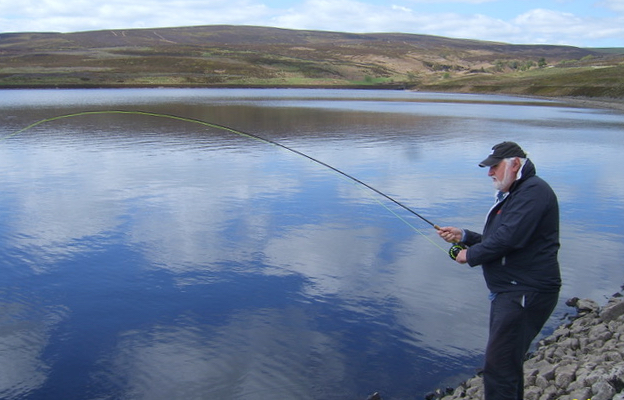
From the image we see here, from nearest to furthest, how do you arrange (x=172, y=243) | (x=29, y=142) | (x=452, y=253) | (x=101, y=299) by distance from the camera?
(x=452, y=253)
(x=101, y=299)
(x=172, y=243)
(x=29, y=142)

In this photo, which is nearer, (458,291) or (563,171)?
(458,291)

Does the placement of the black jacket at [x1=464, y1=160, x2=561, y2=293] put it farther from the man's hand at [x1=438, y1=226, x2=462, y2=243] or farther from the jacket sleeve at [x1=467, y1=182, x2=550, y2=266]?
the man's hand at [x1=438, y1=226, x2=462, y2=243]

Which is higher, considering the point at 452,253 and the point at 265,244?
the point at 452,253

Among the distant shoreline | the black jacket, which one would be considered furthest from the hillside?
the black jacket

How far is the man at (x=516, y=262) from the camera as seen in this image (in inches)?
188

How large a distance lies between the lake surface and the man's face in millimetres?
3264

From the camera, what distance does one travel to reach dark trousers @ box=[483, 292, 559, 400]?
16.0 feet

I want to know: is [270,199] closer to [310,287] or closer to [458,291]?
[310,287]

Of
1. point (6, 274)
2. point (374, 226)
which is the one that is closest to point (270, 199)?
point (374, 226)

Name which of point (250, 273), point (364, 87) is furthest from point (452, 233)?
point (364, 87)

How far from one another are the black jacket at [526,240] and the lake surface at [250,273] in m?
2.83

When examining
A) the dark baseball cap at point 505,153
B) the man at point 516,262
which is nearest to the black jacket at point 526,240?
the man at point 516,262

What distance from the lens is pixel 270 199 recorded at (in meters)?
17.0

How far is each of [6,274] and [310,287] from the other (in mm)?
5577
